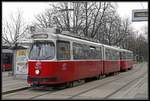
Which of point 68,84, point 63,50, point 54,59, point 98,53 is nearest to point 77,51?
point 68,84

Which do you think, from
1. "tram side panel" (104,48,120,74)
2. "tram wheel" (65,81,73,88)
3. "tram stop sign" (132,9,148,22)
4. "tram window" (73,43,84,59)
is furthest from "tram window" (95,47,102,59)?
"tram stop sign" (132,9,148,22)

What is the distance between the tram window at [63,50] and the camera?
18.3 metres

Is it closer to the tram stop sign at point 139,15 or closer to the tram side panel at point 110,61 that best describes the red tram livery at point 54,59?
the tram stop sign at point 139,15

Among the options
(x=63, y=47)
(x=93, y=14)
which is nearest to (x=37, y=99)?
(x=63, y=47)

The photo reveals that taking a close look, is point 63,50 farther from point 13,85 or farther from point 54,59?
point 13,85

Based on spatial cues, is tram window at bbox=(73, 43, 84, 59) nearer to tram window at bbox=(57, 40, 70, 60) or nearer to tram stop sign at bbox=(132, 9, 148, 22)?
tram window at bbox=(57, 40, 70, 60)

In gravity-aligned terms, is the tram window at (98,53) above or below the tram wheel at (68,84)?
above

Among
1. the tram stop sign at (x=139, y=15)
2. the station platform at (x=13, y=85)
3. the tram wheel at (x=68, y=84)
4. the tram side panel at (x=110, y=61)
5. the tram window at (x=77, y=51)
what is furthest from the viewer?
the tram side panel at (x=110, y=61)

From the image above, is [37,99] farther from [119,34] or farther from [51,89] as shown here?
[119,34]

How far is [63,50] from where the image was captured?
18.8m

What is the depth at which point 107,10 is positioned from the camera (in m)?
46.5

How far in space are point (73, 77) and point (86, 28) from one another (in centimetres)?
2243

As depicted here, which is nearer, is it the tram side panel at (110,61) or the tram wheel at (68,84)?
the tram wheel at (68,84)

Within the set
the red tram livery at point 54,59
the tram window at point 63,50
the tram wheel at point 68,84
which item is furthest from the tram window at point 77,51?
A: the tram wheel at point 68,84
